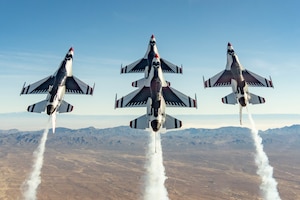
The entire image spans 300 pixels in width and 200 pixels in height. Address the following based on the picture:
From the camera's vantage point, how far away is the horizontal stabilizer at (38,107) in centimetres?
5798

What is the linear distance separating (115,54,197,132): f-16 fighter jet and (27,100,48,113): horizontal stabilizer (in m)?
13.6

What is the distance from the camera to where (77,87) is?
67562 mm

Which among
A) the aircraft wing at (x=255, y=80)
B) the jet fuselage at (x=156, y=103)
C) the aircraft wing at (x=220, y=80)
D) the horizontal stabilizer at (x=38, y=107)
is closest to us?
the jet fuselage at (x=156, y=103)

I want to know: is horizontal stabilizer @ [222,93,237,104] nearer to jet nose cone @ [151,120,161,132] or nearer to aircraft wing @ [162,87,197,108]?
aircraft wing @ [162,87,197,108]

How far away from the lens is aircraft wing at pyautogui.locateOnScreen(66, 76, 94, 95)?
6638 cm

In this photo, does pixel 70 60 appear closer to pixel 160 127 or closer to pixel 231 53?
pixel 160 127

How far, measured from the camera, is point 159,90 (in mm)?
58312

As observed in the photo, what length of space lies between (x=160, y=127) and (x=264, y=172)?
6691 cm

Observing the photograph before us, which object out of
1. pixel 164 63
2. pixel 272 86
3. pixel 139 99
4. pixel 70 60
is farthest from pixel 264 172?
pixel 70 60

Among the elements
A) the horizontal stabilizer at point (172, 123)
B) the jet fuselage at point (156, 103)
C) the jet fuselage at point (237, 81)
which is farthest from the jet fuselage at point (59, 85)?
the jet fuselage at point (237, 81)

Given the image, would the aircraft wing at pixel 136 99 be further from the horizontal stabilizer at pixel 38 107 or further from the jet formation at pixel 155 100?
the horizontal stabilizer at pixel 38 107

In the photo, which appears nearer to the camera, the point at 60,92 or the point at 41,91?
the point at 60,92

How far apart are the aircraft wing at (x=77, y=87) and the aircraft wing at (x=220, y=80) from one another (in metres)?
26.8

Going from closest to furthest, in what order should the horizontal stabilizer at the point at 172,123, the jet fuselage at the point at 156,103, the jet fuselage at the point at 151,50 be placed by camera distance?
1. the jet fuselage at the point at 156,103
2. the horizontal stabilizer at the point at 172,123
3. the jet fuselage at the point at 151,50
